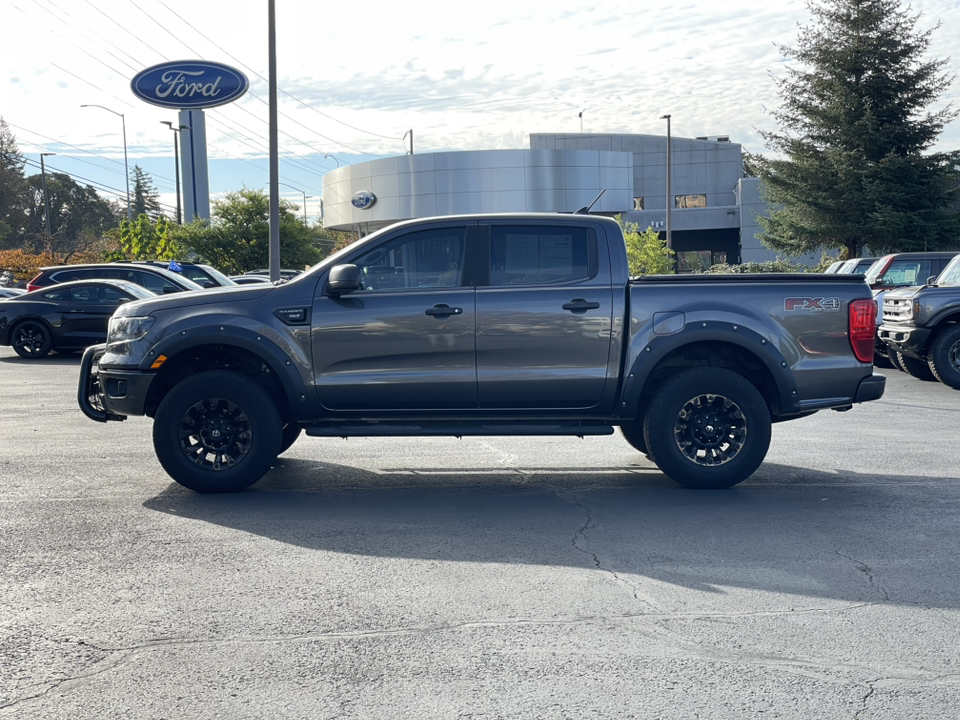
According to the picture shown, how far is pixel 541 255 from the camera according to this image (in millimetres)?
7602

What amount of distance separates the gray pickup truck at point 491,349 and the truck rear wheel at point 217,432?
1cm

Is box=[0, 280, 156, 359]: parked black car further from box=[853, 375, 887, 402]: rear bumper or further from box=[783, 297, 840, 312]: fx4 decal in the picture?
box=[853, 375, 887, 402]: rear bumper

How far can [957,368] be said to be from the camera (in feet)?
46.6

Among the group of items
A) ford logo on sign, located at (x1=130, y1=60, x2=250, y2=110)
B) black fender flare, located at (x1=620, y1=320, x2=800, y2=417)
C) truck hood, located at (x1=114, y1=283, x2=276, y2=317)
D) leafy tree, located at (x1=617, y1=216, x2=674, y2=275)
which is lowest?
black fender flare, located at (x1=620, y1=320, x2=800, y2=417)

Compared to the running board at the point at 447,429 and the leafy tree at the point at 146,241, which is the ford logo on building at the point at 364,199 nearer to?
the leafy tree at the point at 146,241

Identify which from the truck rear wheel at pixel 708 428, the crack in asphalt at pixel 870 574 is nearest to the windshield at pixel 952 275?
the truck rear wheel at pixel 708 428

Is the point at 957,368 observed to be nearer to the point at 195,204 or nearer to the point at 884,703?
the point at 884,703

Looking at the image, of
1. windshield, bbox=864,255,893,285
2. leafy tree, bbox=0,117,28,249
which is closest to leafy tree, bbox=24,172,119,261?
leafy tree, bbox=0,117,28,249

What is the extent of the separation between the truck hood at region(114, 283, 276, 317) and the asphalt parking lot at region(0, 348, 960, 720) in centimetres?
137

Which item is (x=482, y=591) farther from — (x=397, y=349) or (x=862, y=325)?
(x=862, y=325)

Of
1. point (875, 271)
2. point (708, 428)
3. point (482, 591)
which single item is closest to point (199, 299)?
point (482, 591)

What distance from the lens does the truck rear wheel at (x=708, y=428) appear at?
741 centimetres

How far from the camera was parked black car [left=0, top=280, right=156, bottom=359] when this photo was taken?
19453 millimetres

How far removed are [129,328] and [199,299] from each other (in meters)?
0.60
